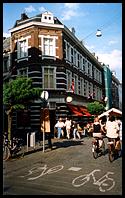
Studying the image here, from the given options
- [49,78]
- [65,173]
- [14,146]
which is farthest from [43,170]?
[49,78]

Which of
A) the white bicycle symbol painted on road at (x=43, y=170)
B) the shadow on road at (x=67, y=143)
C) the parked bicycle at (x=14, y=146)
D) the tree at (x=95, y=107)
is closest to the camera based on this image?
the white bicycle symbol painted on road at (x=43, y=170)

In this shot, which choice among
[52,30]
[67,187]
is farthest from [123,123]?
[52,30]

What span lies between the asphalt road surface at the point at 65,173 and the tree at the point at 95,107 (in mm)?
1044

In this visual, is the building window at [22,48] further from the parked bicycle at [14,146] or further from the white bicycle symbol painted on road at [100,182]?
the white bicycle symbol painted on road at [100,182]

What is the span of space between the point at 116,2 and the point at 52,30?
2.29m

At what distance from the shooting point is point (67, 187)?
684 centimetres

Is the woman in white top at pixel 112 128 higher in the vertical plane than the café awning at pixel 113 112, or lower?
lower

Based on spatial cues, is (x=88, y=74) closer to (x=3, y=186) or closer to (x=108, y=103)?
(x=108, y=103)

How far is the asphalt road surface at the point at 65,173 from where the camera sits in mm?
6758

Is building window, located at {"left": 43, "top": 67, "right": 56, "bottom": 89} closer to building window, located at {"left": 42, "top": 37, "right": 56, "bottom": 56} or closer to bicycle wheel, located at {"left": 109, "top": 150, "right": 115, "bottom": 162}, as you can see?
building window, located at {"left": 42, "top": 37, "right": 56, "bottom": 56}

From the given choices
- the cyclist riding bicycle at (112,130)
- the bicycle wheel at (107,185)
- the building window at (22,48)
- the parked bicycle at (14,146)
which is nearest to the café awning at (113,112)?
the cyclist riding bicycle at (112,130)

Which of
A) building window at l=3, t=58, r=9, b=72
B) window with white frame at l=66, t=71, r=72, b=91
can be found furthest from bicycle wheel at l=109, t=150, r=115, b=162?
building window at l=3, t=58, r=9, b=72

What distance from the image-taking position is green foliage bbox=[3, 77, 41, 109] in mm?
8513

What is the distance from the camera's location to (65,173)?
764 centimetres
